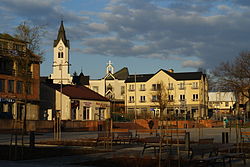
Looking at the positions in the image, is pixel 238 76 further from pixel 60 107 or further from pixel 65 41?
pixel 65 41

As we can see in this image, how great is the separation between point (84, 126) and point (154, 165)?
39.5 meters

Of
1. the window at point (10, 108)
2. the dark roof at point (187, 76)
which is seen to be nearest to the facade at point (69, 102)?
the window at point (10, 108)

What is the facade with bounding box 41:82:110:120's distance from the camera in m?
69.0

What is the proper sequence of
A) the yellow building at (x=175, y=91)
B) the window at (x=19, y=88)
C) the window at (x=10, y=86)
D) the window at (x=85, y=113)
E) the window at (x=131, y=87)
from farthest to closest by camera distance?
the window at (x=131, y=87) < the yellow building at (x=175, y=91) < the window at (x=85, y=113) < the window at (x=19, y=88) < the window at (x=10, y=86)

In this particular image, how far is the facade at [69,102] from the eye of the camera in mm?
69000

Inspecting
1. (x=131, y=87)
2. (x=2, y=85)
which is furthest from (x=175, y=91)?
(x=2, y=85)

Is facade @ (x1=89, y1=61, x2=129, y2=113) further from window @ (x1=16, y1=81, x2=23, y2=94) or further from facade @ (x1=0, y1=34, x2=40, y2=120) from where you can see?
window @ (x1=16, y1=81, x2=23, y2=94)

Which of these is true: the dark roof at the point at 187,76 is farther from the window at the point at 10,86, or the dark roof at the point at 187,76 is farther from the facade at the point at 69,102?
the window at the point at 10,86

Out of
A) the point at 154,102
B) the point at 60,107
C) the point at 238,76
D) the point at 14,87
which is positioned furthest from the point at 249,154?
the point at 154,102

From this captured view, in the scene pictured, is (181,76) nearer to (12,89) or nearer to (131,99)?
(131,99)

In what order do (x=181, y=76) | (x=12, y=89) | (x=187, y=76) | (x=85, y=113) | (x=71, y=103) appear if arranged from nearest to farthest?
(x=12, y=89)
(x=71, y=103)
(x=85, y=113)
(x=187, y=76)
(x=181, y=76)

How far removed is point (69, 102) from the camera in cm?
6875

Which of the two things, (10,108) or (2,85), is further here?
(10,108)

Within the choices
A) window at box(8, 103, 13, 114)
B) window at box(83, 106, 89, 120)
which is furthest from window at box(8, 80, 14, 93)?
window at box(83, 106, 89, 120)
